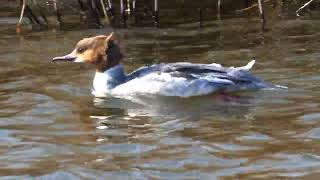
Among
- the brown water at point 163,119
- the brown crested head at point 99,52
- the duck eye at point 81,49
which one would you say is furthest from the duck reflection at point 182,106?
the duck eye at point 81,49

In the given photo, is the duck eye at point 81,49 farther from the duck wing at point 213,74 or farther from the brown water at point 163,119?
the duck wing at point 213,74

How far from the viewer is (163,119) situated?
27.9ft

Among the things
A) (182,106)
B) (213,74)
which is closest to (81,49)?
(182,106)

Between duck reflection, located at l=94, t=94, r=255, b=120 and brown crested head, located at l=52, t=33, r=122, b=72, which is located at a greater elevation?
brown crested head, located at l=52, t=33, r=122, b=72

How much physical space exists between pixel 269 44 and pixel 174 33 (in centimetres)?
178

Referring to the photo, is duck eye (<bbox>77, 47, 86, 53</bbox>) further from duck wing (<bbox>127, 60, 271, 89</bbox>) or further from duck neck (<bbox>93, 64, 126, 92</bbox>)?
duck wing (<bbox>127, 60, 271, 89</bbox>)

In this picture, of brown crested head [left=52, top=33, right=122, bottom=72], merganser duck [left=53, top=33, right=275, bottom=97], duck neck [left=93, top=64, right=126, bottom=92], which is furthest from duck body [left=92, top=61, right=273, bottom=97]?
brown crested head [left=52, top=33, right=122, bottom=72]

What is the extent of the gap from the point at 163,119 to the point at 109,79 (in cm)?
148

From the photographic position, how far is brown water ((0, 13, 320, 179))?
6.94m

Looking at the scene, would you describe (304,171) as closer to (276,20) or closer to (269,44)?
(269,44)

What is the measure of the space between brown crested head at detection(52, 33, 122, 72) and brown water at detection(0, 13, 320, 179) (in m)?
0.37

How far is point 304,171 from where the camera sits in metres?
6.68

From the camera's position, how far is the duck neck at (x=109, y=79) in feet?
32.1

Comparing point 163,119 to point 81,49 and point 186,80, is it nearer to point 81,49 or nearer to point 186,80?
point 186,80
